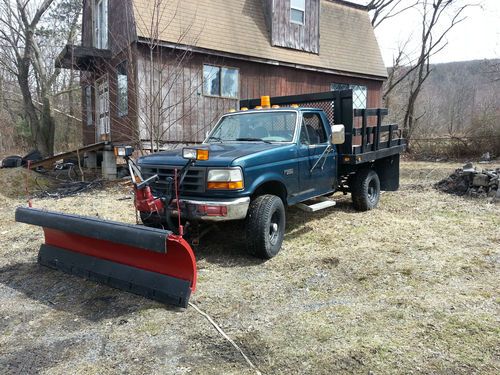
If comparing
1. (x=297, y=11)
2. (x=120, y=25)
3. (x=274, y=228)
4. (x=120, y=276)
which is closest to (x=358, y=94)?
(x=297, y=11)

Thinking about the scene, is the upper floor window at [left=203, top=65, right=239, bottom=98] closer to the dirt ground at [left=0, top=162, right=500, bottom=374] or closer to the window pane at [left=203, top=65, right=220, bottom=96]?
the window pane at [left=203, top=65, right=220, bottom=96]

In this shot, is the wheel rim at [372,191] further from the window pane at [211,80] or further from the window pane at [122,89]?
the window pane at [122,89]

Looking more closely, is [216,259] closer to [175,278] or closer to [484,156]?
[175,278]

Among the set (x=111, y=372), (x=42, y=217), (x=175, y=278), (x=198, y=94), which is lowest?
(x=111, y=372)

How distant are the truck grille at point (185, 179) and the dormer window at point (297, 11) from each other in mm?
11390

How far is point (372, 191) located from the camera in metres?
7.98

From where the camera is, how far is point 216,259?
525 centimetres

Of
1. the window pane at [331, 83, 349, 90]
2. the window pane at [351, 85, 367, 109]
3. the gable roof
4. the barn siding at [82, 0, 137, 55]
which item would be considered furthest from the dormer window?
the barn siding at [82, 0, 137, 55]

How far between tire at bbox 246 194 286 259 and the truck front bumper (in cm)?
17

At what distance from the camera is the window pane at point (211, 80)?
12648mm

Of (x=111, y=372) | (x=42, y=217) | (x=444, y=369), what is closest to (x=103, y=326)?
(x=111, y=372)

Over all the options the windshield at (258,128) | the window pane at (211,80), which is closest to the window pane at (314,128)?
the windshield at (258,128)

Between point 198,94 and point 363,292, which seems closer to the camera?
point 363,292

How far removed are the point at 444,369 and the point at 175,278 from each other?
2338 millimetres
